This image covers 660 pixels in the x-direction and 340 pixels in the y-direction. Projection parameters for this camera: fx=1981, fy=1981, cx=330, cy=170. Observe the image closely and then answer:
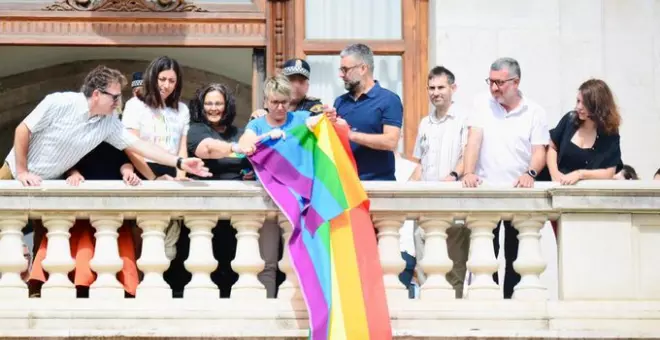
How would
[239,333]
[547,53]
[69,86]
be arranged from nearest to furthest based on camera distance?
[239,333], [547,53], [69,86]

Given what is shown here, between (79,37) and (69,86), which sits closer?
(79,37)

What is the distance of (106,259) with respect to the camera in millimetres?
11820

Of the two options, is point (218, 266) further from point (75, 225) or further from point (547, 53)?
point (547, 53)

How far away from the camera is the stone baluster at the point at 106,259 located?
11.8m

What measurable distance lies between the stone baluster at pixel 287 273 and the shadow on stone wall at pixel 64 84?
5893 mm

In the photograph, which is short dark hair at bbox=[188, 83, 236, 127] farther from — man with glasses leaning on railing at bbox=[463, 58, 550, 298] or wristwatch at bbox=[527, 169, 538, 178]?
wristwatch at bbox=[527, 169, 538, 178]

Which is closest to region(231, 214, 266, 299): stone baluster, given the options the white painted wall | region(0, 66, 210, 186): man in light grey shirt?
region(0, 66, 210, 186): man in light grey shirt

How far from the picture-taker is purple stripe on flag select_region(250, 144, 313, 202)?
1191cm

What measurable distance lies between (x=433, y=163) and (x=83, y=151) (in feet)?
7.79

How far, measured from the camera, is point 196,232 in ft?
39.0

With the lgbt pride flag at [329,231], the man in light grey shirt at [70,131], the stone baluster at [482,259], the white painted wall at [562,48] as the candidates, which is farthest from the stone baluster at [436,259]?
the white painted wall at [562,48]

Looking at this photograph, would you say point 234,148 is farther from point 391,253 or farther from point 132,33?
point 132,33

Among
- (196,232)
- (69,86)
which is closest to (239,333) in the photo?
(196,232)

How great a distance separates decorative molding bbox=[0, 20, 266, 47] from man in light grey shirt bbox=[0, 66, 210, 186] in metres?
3.80
